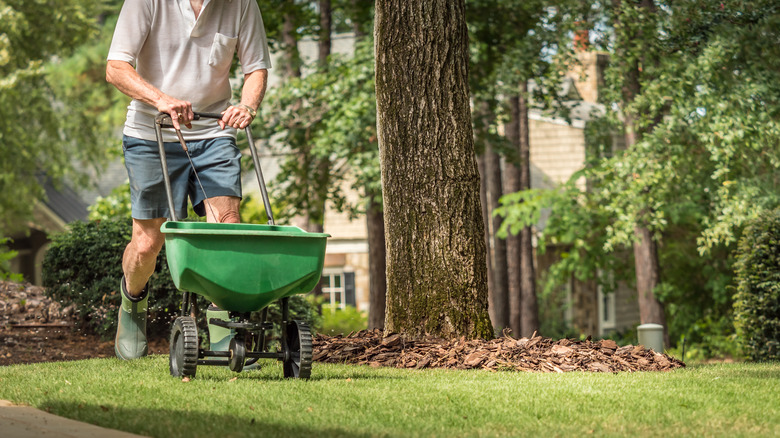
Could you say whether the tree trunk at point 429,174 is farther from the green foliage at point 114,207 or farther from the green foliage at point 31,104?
the green foliage at point 31,104

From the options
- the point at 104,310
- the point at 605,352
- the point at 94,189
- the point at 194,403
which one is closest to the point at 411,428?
the point at 194,403

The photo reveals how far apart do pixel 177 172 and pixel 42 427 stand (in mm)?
1919

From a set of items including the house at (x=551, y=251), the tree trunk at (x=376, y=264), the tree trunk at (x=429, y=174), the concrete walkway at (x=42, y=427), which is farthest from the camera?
the house at (x=551, y=251)

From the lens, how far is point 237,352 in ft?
14.3

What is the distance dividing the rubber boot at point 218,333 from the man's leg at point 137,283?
0.48 metres

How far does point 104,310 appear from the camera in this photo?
756 centimetres

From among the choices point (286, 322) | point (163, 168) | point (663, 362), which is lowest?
point (663, 362)

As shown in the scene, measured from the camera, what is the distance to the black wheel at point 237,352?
4340mm

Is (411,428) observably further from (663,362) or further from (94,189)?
(94,189)

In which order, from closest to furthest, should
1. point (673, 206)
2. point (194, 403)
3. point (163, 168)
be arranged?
point (194, 403), point (163, 168), point (673, 206)

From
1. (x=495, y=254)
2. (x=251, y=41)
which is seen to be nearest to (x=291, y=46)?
(x=495, y=254)

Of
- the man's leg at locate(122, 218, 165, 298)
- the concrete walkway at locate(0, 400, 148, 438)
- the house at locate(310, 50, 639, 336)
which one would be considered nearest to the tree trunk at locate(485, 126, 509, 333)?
the house at locate(310, 50, 639, 336)

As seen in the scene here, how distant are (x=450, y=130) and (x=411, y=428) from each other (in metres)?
2.99

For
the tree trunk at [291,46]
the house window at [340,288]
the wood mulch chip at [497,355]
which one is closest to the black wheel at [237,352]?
the wood mulch chip at [497,355]
